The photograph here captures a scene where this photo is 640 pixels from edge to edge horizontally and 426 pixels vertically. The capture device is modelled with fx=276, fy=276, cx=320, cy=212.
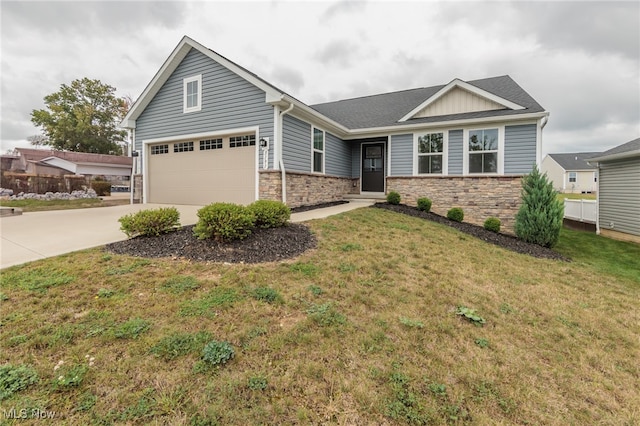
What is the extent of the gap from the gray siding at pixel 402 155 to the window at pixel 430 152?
377mm

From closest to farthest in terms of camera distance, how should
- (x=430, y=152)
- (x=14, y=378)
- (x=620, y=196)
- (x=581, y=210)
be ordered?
(x=14, y=378) → (x=620, y=196) → (x=430, y=152) → (x=581, y=210)

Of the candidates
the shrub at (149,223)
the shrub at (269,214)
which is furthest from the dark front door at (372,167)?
the shrub at (149,223)

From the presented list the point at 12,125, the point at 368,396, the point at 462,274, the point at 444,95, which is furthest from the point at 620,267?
the point at 12,125

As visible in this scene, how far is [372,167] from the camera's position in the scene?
41.7 ft

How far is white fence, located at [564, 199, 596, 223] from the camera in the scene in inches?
463

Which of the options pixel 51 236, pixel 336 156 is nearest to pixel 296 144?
pixel 336 156

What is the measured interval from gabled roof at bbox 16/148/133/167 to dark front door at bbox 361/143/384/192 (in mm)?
22135

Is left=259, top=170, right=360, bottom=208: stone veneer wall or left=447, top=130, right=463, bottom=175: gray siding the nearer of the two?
left=259, top=170, right=360, bottom=208: stone veneer wall

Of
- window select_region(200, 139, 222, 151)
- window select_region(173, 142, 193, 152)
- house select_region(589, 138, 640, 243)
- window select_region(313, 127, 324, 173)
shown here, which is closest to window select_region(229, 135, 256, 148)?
window select_region(200, 139, 222, 151)

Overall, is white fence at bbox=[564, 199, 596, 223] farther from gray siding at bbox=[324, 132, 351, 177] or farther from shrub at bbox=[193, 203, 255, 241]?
shrub at bbox=[193, 203, 255, 241]

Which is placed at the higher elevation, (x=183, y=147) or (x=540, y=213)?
(x=183, y=147)

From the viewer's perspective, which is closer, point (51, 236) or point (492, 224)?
point (51, 236)

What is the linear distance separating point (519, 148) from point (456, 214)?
3136 mm

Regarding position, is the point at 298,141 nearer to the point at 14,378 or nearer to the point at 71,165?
the point at 14,378
